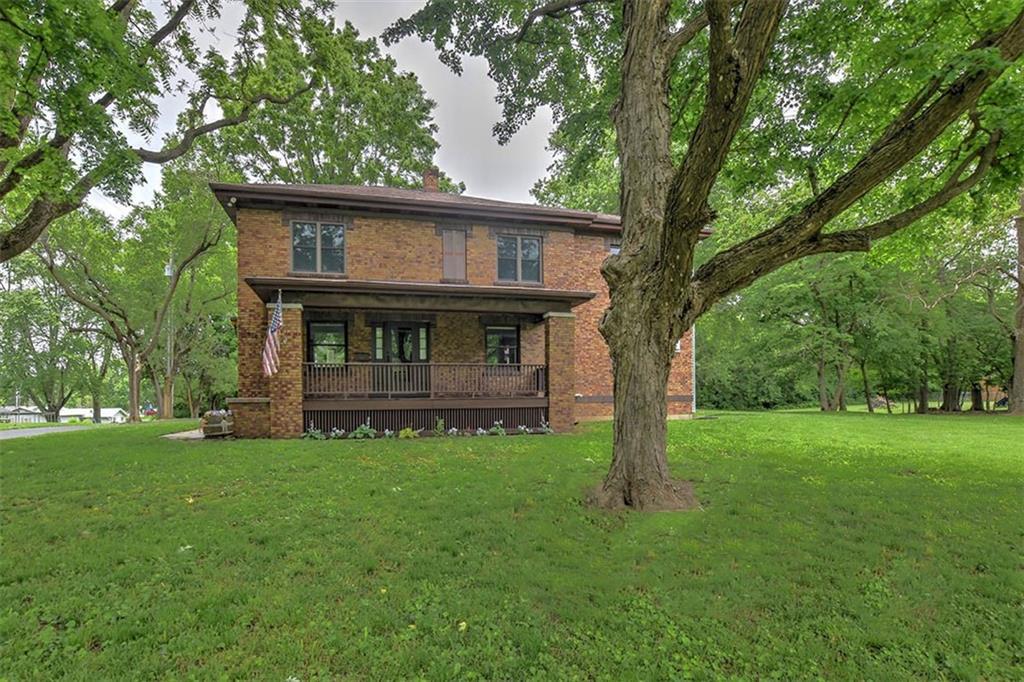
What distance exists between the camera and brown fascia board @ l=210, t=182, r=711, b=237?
13.1 m

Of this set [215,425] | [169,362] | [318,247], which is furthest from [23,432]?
[318,247]

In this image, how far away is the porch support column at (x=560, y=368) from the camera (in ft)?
44.0

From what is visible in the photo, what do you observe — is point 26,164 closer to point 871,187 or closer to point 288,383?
point 288,383

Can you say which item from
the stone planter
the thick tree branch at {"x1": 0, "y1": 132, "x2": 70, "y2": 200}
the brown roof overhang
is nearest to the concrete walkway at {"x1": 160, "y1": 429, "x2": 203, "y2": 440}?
the stone planter

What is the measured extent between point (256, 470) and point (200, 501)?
1.71 meters

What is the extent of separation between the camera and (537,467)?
8234mm

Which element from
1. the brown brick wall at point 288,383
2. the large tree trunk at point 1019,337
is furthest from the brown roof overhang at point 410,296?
the large tree trunk at point 1019,337

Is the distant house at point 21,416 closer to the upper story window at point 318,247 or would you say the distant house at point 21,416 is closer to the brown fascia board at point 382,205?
the brown fascia board at point 382,205

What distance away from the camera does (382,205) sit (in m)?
14.0

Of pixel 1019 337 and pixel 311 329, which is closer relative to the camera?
pixel 311 329

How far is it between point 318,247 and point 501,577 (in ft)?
40.0

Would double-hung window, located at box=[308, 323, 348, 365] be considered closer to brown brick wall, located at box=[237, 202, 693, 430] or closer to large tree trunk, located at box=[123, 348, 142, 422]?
brown brick wall, located at box=[237, 202, 693, 430]

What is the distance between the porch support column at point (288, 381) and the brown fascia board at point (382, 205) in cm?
352

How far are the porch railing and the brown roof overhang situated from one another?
1.60 meters
